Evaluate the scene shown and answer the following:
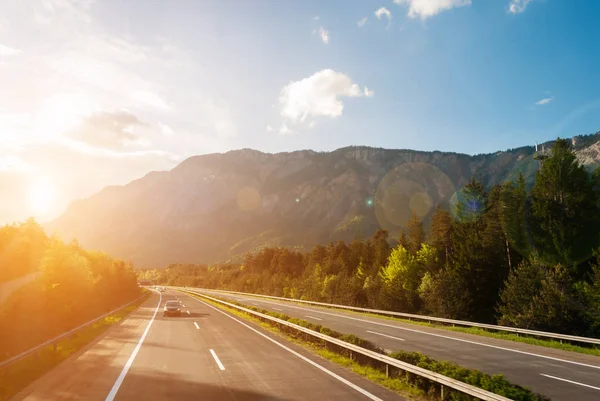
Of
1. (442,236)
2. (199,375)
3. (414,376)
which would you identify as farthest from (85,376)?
(442,236)

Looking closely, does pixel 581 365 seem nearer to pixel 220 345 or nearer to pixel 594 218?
pixel 220 345

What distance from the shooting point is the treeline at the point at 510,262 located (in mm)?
25438

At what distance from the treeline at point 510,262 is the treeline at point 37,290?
103ft

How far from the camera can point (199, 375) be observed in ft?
36.8

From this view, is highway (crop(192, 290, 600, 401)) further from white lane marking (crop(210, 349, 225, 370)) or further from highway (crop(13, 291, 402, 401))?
white lane marking (crop(210, 349, 225, 370))

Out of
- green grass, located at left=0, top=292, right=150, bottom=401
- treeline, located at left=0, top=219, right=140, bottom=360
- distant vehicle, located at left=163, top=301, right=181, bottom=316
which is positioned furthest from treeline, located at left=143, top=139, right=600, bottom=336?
treeline, located at left=0, top=219, right=140, bottom=360

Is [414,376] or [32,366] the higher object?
[414,376]

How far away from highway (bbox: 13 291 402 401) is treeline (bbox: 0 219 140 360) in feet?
14.1

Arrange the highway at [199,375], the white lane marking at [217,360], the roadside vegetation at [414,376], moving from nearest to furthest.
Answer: the roadside vegetation at [414,376] < the highway at [199,375] < the white lane marking at [217,360]

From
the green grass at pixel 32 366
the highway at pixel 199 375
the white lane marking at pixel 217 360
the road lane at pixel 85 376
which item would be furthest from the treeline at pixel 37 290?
the white lane marking at pixel 217 360

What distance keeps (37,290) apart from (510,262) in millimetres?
43198

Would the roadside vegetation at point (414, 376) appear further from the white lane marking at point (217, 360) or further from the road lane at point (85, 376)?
the road lane at point (85, 376)

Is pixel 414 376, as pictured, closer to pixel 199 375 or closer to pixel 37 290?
pixel 199 375

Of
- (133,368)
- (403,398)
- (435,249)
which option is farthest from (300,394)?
(435,249)
